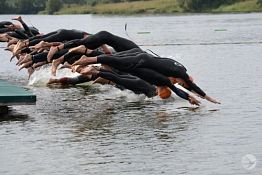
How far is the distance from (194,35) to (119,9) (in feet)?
282

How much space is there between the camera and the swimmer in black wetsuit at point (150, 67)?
20812mm

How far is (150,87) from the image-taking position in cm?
2242

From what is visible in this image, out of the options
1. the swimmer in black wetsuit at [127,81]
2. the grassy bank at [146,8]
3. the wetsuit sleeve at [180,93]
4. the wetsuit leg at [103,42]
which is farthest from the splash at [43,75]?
the grassy bank at [146,8]

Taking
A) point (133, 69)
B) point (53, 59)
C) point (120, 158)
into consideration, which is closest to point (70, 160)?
point (120, 158)

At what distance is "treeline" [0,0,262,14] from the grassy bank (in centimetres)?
113

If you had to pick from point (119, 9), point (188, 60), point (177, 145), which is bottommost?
point (119, 9)

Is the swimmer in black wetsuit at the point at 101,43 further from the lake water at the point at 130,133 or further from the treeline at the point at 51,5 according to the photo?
the treeline at the point at 51,5

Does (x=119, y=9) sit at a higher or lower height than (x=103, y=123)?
lower

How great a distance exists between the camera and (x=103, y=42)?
73.6ft

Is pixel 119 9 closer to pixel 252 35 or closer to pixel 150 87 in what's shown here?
pixel 252 35

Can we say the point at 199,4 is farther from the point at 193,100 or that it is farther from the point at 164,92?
the point at 193,100

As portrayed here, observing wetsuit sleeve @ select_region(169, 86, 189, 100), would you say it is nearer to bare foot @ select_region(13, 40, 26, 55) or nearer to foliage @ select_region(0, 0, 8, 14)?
bare foot @ select_region(13, 40, 26, 55)

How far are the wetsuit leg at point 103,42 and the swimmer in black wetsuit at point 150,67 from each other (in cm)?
120

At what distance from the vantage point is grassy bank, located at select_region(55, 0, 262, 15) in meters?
130
